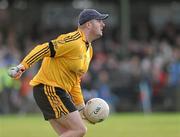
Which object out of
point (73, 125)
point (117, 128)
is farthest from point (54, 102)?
point (117, 128)

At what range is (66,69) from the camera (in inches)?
453

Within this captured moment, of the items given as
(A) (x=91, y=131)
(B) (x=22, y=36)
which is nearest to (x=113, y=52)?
(B) (x=22, y=36)

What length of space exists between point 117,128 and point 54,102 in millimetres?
9034

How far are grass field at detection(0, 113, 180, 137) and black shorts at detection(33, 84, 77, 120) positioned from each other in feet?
20.4

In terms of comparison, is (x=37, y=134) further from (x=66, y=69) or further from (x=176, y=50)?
(x=176, y=50)

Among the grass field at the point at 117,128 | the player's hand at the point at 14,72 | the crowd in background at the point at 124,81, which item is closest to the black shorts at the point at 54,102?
the player's hand at the point at 14,72

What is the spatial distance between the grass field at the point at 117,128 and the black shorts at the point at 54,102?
245 inches

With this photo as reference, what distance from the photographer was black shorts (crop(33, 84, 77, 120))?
37.3ft

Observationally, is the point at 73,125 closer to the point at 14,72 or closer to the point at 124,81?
the point at 14,72

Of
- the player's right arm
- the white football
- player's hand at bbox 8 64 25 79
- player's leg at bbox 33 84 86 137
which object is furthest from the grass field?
player's hand at bbox 8 64 25 79

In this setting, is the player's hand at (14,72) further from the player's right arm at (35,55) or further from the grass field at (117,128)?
the grass field at (117,128)

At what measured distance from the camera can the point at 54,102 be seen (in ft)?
37.5

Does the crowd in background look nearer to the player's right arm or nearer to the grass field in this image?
the grass field

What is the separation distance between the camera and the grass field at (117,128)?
18094 millimetres
